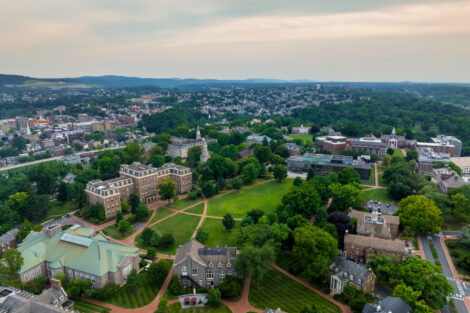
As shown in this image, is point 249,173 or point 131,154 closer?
point 249,173

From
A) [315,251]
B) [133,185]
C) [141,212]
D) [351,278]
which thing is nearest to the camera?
[351,278]

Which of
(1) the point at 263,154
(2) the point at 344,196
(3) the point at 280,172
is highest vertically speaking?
(1) the point at 263,154

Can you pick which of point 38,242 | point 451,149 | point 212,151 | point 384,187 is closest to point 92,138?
point 212,151

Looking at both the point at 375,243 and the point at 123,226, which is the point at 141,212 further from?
the point at 375,243

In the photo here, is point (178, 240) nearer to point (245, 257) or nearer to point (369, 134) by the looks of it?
point (245, 257)

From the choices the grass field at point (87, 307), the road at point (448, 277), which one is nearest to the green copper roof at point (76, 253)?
the grass field at point (87, 307)

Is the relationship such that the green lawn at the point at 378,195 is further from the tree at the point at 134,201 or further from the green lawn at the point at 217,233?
the tree at the point at 134,201

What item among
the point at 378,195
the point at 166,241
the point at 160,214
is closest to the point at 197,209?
the point at 160,214

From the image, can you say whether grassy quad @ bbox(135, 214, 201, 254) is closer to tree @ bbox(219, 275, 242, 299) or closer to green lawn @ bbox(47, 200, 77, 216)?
tree @ bbox(219, 275, 242, 299)
